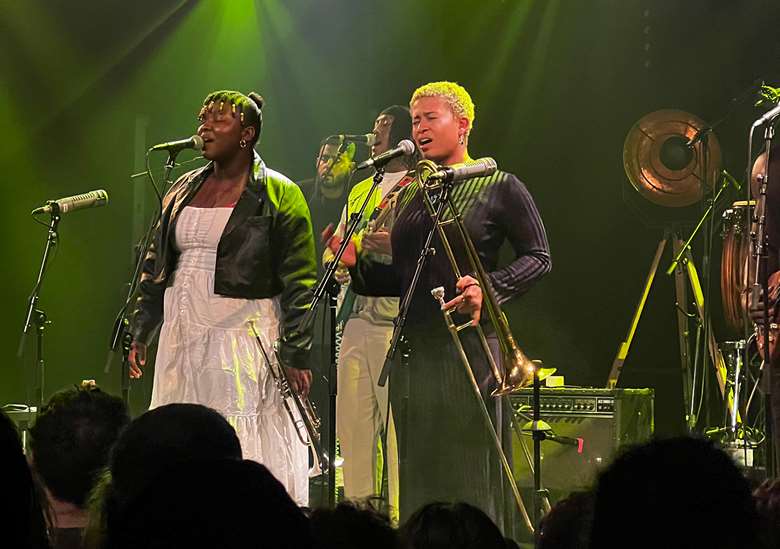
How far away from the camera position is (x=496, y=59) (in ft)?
28.8

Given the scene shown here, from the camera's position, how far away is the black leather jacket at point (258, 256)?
543 cm

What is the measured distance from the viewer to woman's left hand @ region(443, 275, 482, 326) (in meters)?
5.20

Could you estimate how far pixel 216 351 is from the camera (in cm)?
541

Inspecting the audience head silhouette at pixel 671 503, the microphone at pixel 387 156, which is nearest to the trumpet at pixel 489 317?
the microphone at pixel 387 156

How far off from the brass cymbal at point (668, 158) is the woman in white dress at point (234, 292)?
2994 mm

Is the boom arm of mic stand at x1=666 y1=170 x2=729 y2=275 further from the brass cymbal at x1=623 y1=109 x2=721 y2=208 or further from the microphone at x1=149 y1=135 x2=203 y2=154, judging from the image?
the microphone at x1=149 y1=135 x2=203 y2=154

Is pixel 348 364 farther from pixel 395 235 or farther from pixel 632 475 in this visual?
pixel 632 475

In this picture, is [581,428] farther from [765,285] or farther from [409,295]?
[765,285]

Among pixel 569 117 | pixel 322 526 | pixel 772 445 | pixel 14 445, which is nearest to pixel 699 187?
pixel 569 117

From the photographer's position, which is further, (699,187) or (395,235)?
(699,187)

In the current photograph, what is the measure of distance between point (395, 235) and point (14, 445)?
14.2ft

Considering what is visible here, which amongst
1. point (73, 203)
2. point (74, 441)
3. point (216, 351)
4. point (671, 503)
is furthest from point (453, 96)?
point (671, 503)

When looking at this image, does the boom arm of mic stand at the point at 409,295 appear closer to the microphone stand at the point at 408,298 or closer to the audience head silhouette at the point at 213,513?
the microphone stand at the point at 408,298

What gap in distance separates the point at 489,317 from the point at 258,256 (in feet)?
3.46
